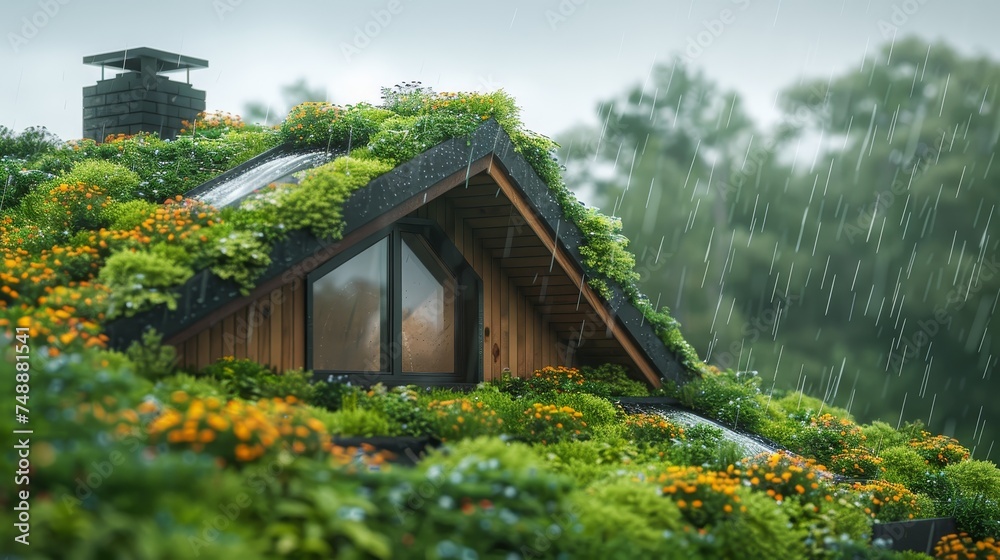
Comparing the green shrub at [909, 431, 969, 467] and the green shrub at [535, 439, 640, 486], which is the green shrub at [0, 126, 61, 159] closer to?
the green shrub at [535, 439, 640, 486]

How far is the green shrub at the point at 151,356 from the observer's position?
695 cm

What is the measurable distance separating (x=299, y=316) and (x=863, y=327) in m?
20.4

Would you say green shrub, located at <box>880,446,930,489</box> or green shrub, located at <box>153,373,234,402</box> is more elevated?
green shrub, located at <box>153,373,234,402</box>

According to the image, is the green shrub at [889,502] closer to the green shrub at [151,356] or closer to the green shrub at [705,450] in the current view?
the green shrub at [705,450]

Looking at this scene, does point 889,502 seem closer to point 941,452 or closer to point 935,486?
point 935,486

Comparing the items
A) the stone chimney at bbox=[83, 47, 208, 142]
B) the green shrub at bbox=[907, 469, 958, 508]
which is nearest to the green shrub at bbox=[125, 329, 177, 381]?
the green shrub at bbox=[907, 469, 958, 508]

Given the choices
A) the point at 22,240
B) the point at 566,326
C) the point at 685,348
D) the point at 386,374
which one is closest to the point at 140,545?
the point at 386,374

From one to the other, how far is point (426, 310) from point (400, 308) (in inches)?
19.5

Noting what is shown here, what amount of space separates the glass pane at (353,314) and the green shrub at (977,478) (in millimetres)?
6848

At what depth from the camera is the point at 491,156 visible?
10.0 m

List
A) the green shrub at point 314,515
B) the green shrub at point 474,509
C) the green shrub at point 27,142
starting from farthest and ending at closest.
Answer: the green shrub at point 27,142 → the green shrub at point 474,509 → the green shrub at point 314,515

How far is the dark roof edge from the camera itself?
24.3 ft

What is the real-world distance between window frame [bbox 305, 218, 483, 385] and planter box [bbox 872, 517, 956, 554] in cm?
441

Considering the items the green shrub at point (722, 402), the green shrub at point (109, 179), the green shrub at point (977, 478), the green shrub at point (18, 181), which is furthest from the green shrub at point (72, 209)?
the green shrub at point (977, 478)
